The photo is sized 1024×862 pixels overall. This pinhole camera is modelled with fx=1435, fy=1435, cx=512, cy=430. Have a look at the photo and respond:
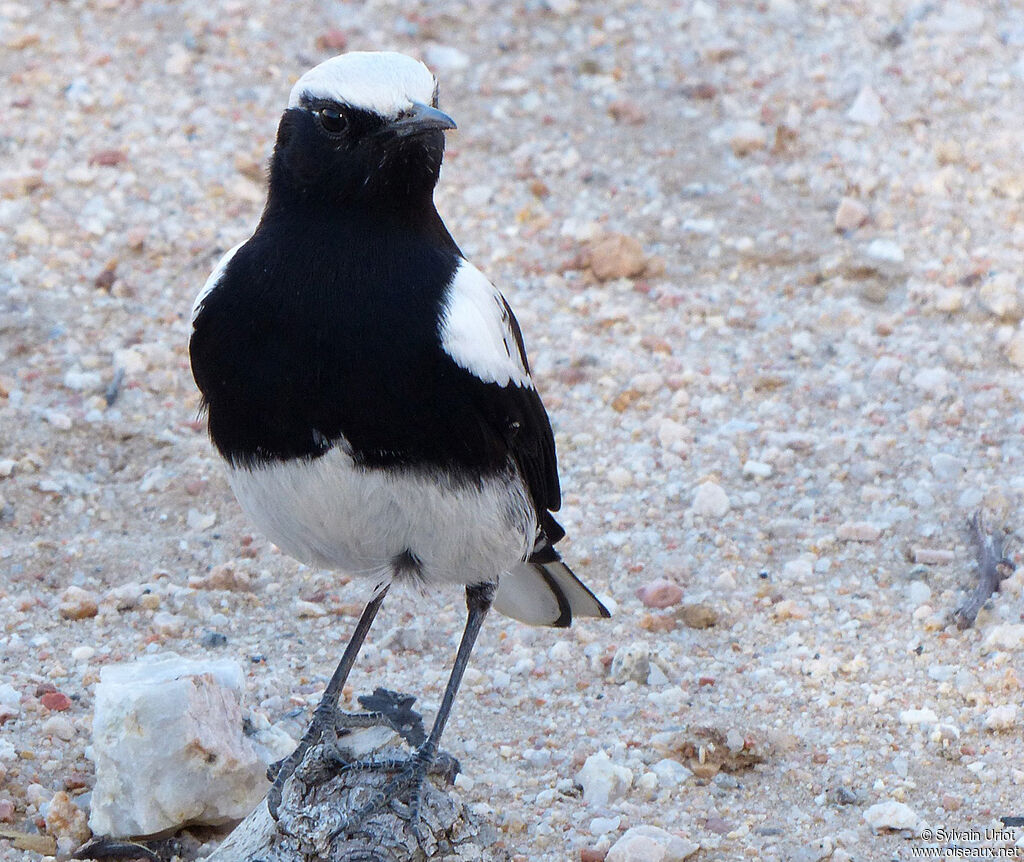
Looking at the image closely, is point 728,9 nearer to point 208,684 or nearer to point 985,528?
point 985,528

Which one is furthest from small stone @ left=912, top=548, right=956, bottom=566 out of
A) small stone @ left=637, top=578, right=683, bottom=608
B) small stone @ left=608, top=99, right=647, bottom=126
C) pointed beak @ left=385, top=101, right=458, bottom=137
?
small stone @ left=608, top=99, right=647, bottom=126

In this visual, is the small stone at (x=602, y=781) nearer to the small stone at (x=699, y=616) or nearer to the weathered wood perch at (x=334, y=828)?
the weathered wood perch at (x=334, y=828)

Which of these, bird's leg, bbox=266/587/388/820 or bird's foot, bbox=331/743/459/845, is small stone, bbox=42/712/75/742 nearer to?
bird's leg, bbox=266/587/388/820

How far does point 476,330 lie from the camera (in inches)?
154

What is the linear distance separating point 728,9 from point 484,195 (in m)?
2.38

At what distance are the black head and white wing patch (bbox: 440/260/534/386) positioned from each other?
302mm

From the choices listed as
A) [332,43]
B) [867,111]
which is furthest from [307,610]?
[867,111]

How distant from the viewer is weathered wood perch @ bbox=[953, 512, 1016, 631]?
516 cm

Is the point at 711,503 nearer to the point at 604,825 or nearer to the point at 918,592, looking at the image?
the point at 918,592

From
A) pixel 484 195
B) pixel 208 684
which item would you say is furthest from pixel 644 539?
pixel 484 195

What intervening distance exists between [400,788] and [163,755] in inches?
26.7

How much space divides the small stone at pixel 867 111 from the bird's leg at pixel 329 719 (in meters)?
4.86

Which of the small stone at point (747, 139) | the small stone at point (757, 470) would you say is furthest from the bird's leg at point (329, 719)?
the small stone at point (747, 139)

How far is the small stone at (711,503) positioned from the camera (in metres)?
5.93
